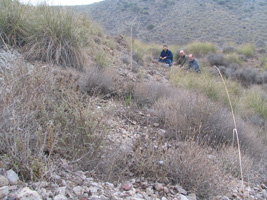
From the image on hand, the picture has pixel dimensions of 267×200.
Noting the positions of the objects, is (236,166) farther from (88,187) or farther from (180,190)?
(88,187)

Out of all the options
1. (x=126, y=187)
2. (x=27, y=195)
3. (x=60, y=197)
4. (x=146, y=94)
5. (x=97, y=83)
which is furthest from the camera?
(x=146, y=94)

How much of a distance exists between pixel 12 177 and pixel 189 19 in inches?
1158

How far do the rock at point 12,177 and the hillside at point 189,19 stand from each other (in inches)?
786

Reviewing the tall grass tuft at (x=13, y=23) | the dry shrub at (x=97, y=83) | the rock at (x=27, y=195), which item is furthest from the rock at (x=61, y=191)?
the tall grass tuft at (x=13, y=23)

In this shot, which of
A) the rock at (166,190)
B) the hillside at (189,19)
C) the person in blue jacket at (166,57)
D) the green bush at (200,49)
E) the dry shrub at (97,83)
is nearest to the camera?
the rock at (166,190)

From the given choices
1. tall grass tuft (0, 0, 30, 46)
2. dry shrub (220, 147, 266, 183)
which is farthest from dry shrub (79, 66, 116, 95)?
dry shrub (220, 147, 266, 183)

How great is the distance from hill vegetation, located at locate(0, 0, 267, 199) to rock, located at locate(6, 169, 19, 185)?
0.13 ft

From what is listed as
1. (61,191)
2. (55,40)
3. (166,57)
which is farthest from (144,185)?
(166,57)

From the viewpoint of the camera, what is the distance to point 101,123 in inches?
83.5

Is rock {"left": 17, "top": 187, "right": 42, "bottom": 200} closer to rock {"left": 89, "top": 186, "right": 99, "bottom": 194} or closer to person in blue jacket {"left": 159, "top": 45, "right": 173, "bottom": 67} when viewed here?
rock {"left": 89, "top": 186, "right": 99, "bottom": 194}

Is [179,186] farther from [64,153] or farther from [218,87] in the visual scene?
[218,87]

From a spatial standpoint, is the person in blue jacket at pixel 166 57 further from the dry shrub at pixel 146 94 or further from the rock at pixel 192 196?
the rock at pixel 192 196

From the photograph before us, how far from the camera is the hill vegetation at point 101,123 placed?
5.70 ft

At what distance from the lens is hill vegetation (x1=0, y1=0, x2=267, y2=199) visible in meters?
1.74
